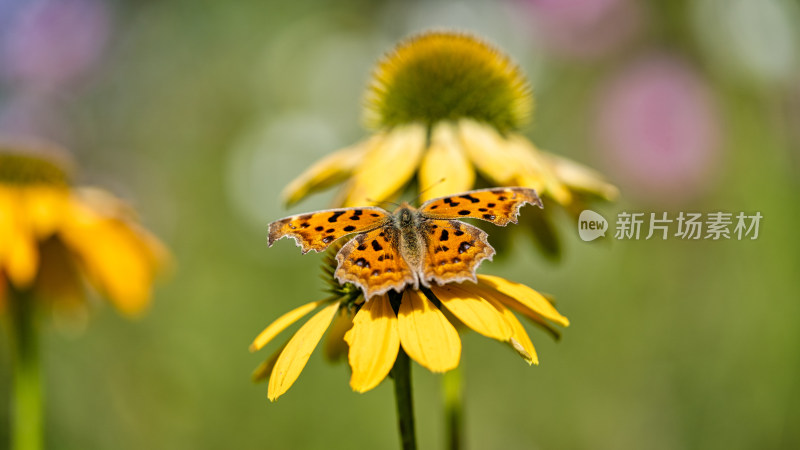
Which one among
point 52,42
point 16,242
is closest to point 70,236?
point 16,242

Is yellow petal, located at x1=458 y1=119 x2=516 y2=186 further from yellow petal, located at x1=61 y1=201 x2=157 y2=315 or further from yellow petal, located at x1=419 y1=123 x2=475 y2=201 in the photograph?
yellow petal, located at x1=61 y1=201 x2=157 y2=315

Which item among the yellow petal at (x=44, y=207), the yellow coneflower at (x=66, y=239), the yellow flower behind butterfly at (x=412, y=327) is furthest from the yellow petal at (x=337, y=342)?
the yellow petal at (x=44, y=207)

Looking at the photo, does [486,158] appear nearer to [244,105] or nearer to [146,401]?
[146,401]

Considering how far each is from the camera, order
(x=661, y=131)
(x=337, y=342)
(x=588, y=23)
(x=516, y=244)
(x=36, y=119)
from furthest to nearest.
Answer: (x=36, y=119) < (x=588, y=23) < (x=661, y=131) < (x=516, y=244) < (x=337, y=342)

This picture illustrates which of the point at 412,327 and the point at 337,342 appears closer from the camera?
the point at 412,327

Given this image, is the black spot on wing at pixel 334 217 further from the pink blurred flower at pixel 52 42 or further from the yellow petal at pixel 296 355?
the pink blurred flower at pixel 52 42

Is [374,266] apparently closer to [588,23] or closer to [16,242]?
[16,242]
